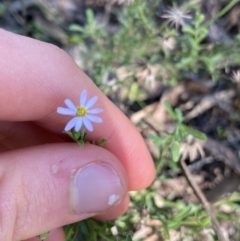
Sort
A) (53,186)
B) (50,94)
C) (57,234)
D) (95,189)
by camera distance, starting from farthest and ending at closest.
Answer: (57,234)
(50,94)
(95,189)
(53,186)

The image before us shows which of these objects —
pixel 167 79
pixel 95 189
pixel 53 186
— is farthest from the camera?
pixel 167 79

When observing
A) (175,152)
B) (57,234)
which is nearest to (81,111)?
(175,152)

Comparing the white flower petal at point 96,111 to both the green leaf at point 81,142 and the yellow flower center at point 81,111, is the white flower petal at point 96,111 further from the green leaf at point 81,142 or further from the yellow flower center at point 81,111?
the green leaf at point 81,142

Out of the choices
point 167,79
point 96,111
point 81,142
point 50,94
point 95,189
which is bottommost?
point 95,189

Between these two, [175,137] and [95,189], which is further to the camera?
[175,137]

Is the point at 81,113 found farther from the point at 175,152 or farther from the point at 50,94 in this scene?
the point at 175,152
